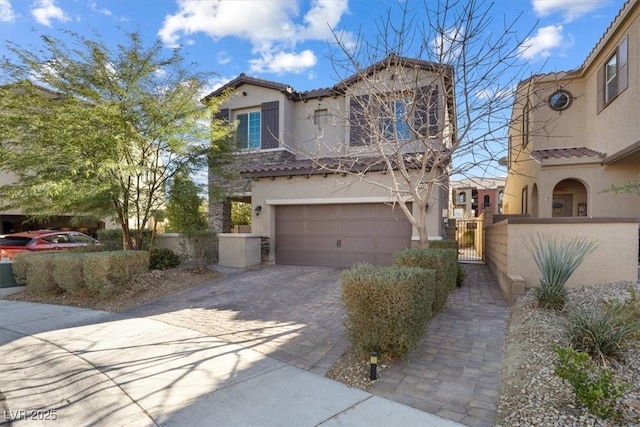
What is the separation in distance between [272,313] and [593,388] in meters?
5.26

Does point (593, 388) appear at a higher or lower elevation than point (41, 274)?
higher

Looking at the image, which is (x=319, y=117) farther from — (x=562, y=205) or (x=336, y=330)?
(x=336, y=330)

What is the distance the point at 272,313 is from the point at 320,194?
595cm

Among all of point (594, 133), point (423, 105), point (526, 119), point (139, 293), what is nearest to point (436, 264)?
point (423, 105)

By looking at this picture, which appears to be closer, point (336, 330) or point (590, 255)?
point (336, 330)

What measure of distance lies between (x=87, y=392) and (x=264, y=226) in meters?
9.24

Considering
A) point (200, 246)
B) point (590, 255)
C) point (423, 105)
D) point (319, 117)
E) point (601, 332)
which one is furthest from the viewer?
point (319, 117)

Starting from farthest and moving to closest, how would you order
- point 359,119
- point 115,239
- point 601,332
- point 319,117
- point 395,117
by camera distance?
point 319,117, point 115,239, point 359,119, point 395,117, point 601,332

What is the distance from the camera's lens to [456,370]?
4336mm

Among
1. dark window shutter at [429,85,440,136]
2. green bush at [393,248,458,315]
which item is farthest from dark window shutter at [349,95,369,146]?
green bush at [393,248,458,315]

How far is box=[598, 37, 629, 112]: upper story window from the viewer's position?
10.1 metres

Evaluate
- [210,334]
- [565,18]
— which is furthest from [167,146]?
[565,18]

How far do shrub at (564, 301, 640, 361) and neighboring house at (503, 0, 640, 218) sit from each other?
5.20 meters

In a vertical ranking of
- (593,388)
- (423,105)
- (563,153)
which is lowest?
(593,388)
